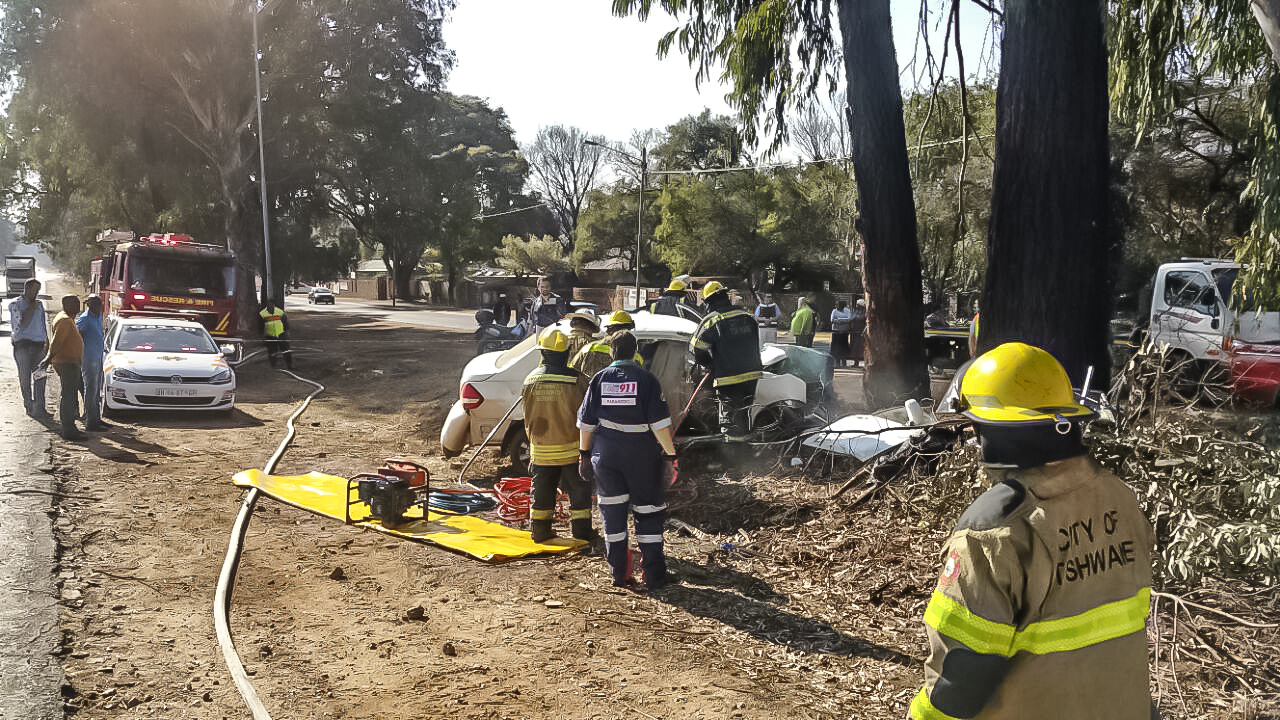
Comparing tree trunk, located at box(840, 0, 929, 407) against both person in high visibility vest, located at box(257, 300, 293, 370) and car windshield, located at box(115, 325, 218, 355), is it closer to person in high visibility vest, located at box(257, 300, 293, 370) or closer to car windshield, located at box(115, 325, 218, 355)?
car windshield, located at box(115, 325, 218, 355)

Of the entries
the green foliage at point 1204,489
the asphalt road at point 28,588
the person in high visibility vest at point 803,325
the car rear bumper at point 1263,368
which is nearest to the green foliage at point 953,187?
the person in high visibility vest at point 803,325

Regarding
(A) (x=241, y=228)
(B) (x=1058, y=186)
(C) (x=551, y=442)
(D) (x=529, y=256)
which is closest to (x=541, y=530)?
(C) (x=551, y=442)

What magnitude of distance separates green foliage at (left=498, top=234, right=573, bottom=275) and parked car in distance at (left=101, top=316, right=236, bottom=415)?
48304mm

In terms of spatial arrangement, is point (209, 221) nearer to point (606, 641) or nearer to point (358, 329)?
point (358, 329)

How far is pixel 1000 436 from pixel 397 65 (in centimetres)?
3199

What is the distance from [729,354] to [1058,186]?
3.33m

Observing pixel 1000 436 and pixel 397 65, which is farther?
pixel 397 65

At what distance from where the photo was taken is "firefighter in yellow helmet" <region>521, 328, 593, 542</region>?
724 centimetres

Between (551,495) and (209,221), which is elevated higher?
(209,221)

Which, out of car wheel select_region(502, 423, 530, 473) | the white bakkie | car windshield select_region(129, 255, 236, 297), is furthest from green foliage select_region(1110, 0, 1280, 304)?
car windshield select_region(129, 255, 236, 297)

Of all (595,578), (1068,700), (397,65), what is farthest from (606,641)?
(397,65)

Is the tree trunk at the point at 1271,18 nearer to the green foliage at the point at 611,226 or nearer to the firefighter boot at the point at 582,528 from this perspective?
the firefighter boot at the point at 582,528

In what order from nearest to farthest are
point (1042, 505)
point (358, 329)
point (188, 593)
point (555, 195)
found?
point (1042, 505) → point (188, 593) → point (358, 329) → point (555, 195)

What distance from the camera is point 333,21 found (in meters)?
30.2
